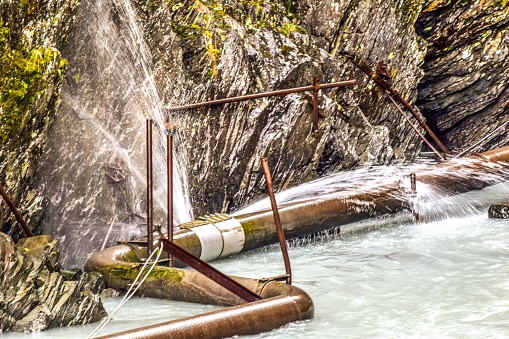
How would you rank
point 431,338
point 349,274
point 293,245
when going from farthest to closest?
point 293,245
point 349,274
point 431,338

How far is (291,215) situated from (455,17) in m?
7.58

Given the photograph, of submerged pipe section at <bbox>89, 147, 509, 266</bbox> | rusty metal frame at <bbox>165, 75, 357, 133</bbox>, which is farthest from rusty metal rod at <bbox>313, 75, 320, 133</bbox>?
submerged pipe section at <bbox>89, 147, 509, 266</bbox>

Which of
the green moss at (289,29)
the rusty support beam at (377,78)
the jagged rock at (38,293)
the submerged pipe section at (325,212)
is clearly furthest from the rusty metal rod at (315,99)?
the jagged rock at (38,293)

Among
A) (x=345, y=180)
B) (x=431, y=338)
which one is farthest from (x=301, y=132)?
(x=431, y=338)

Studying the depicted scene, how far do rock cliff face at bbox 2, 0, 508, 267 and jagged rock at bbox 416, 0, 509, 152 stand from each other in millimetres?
473

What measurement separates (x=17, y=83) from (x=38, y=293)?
8.94 ft

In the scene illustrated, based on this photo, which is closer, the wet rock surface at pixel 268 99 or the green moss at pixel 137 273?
the green moss at pixel 137 273

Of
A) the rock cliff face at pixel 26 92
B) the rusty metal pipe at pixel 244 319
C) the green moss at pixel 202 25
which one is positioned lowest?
the rusty metal pipe at pixel 244 319

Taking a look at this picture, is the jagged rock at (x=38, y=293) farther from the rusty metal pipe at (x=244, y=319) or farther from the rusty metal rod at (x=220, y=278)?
the rusty metal pipe at (x=244, y=319)

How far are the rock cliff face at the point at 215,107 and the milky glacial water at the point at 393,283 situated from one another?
157 cm

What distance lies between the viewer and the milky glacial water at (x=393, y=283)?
6.06 meters

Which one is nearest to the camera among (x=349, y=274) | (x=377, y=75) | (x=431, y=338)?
(x=431, y=338)

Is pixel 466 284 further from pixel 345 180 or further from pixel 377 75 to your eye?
pixel 377 75

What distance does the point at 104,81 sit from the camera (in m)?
9.88
